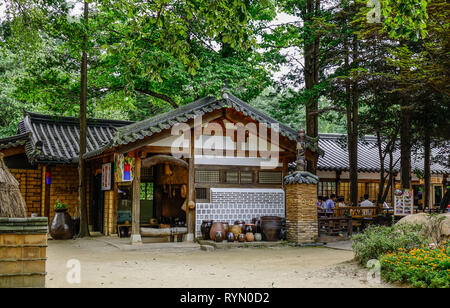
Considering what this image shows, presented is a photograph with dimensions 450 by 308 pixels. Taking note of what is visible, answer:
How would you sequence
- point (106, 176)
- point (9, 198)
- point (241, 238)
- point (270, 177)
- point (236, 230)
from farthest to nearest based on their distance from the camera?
point (106, 176), point (270, 177), point (236, 230), point (241, 238), point (9, 198)

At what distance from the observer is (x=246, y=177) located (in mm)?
14375

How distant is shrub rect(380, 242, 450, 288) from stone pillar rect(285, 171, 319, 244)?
201 inches

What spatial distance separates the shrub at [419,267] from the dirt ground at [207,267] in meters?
0.33

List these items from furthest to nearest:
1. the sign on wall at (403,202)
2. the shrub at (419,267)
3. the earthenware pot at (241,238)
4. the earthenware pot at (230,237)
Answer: the sign on wall at (403,202)
the earthenware pot at (241,238)
the earthenware pot at (230,237)
the shrub at (419,267)

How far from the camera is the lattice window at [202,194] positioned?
1372 centimetres

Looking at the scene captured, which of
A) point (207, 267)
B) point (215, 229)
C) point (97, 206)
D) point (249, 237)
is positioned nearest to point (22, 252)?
point (207, 267)

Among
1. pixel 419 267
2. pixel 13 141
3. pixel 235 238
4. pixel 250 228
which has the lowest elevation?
pixel 235 238

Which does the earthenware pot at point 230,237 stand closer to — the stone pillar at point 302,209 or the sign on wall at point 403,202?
the stone pillar at point 302,209

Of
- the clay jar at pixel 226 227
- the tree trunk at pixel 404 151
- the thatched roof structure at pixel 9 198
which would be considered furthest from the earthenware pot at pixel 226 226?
the thatched roof structure at pixel 9 198

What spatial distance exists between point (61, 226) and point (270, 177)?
7145 millimetres

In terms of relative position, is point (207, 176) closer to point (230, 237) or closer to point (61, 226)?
point (230, 237)

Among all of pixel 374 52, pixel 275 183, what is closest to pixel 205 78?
pixel 275 183

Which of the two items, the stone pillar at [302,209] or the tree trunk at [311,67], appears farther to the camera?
the tree trunk at [311,67]

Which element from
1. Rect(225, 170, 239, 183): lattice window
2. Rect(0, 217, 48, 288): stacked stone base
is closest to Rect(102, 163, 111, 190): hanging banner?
Rect(225, 170, 239, 183): lattice window
